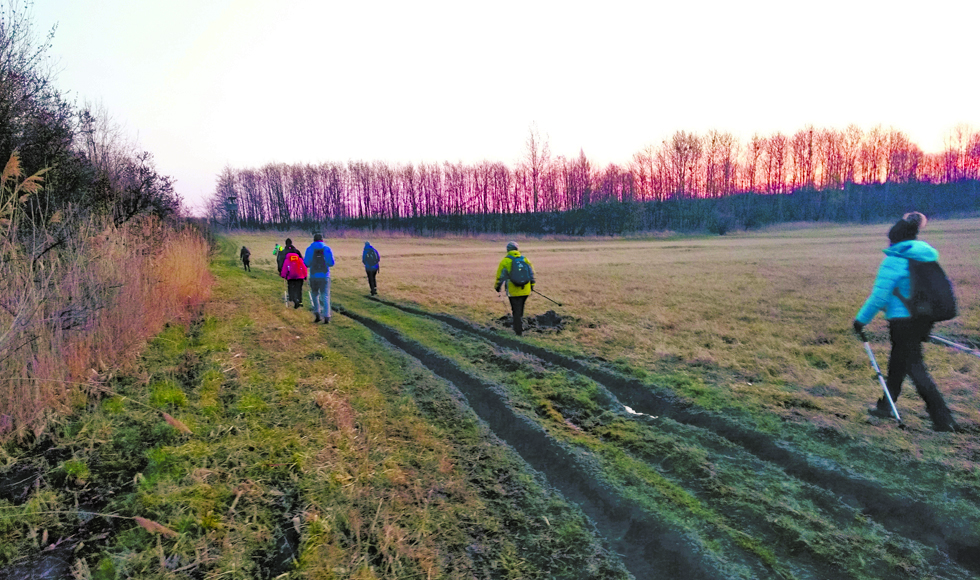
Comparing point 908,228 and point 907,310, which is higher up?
point 908,228

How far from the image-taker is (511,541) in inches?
139

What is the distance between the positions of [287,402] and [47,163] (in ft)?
22.6

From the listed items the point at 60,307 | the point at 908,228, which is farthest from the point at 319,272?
the point at 908,228

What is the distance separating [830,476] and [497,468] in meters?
3.05

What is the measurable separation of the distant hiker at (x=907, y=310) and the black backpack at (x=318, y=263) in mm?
10232

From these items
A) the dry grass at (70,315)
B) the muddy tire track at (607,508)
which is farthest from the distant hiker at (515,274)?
the dry grass at (70,315)

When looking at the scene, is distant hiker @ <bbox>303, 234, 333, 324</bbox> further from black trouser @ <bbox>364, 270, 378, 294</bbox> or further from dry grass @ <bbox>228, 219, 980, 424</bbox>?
black trouser @ <bbox>364, 270, 378, 294</bbox>

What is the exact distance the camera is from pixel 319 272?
11.4 m

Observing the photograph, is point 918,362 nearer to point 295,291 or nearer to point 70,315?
point 70,315

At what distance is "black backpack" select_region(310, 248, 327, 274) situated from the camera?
11.4 m

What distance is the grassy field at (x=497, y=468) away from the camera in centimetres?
326

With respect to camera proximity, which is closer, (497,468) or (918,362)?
(497,468)

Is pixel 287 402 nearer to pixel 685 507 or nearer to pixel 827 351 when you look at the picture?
pixel 685 507

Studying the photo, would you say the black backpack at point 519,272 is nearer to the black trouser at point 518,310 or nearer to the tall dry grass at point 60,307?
the black trouser at point 518,310
